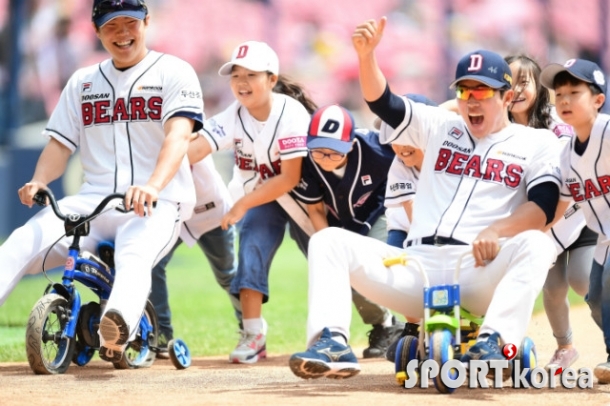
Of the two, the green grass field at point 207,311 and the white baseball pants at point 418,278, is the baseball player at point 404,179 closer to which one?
the white baseball pants at point 418,278

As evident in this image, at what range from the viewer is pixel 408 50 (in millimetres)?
23719

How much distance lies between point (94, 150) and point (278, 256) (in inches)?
468

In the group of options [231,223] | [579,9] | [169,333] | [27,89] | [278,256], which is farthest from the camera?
[579,9]

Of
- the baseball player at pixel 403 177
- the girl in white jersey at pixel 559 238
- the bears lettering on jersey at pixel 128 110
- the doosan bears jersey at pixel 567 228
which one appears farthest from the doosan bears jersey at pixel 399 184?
the bears lettering on jersey at pixel 128 110

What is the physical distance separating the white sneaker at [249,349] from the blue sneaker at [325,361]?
2233 millimetres

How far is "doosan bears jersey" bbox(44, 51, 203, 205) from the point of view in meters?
6.74

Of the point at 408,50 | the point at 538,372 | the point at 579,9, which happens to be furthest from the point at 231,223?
the point at 579,9

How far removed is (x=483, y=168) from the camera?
5977 mm

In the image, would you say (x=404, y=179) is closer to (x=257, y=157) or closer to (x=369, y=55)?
(x=257, y=157)

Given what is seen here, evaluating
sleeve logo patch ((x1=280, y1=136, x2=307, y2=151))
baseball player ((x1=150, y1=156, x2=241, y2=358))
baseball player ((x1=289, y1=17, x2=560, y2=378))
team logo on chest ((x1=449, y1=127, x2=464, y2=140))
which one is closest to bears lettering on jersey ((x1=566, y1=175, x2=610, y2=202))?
baseball player ((x1=289, y1=17, x2=560, y2=378))

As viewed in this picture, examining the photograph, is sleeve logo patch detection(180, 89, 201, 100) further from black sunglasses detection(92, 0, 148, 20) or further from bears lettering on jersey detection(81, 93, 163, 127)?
black sunglasses detection(92, 0, 148, 20)

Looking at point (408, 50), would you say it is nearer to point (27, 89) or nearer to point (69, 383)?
point (27, 89)

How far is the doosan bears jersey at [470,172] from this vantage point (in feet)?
19.4

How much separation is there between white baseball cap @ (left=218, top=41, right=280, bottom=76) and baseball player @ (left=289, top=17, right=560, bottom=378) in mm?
1604
